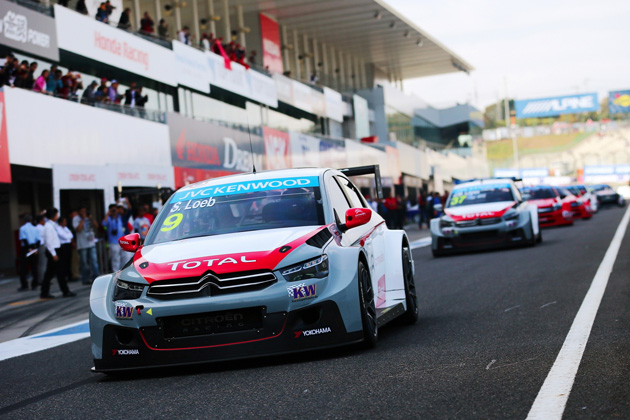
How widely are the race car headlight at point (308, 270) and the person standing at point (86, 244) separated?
14.1 m

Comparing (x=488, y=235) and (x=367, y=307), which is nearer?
(x=367, y=307)

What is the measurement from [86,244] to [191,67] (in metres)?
14.1

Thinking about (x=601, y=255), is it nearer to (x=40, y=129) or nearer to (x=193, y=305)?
(x=193, y=305)

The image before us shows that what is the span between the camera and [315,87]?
1986 inches

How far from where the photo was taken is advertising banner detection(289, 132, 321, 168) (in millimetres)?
43062

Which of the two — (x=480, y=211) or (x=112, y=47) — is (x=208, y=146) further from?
(x=480, y=211)

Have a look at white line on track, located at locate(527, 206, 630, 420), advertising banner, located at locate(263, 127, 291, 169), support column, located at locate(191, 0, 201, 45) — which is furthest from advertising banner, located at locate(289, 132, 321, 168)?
white line on track, located at locate(527, 206, 630, 420)

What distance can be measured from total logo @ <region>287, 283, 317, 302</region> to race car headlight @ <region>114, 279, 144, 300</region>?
104 cm

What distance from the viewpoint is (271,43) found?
49.2 metres

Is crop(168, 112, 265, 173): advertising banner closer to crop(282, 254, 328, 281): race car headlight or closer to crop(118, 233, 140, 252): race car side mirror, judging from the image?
crop(118, 233, 140, 252): race car side mirror

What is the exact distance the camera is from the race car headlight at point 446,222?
20250 mm

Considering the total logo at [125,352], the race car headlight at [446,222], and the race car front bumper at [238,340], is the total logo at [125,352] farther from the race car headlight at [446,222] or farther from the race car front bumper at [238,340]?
the race car headlight at [446,222]

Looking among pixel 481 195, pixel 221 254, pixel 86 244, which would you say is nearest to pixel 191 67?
pixel 86 244

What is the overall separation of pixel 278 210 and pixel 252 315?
4.67ft
